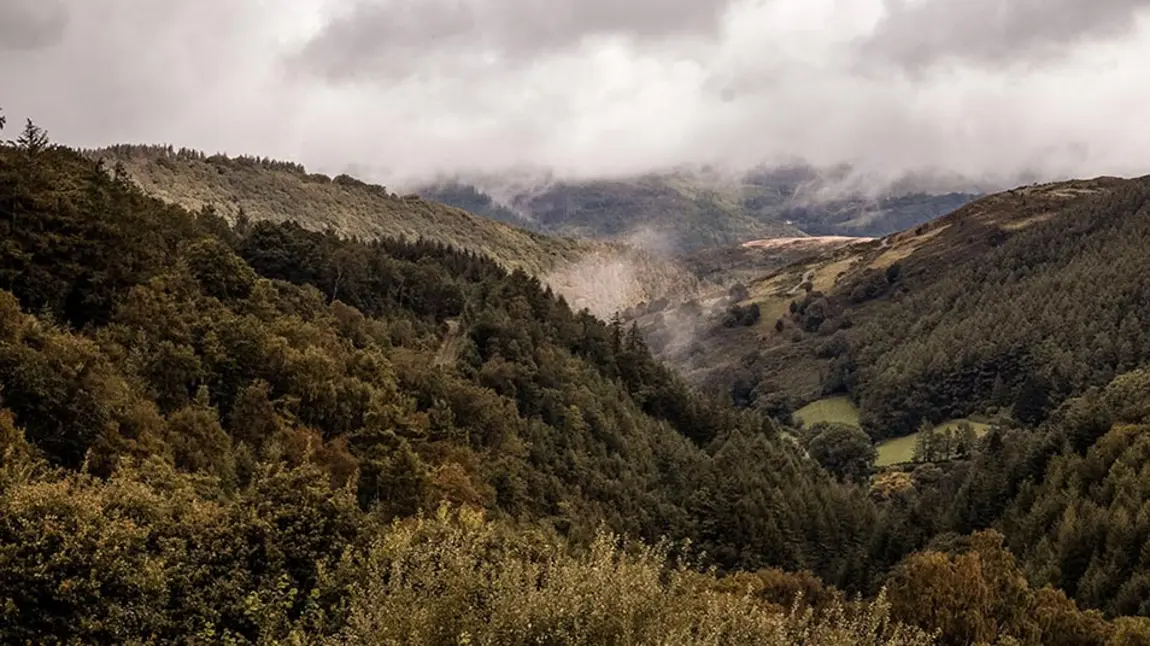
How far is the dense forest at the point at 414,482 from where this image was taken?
18906 mm

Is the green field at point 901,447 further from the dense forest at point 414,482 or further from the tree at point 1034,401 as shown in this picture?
the dense forest at point 414,482

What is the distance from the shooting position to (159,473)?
28.1 m

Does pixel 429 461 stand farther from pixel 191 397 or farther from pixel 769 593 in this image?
pixel 769 593

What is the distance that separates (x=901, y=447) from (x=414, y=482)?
5728 inches

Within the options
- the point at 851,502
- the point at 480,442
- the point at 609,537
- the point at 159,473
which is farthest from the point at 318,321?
the point at 851,502

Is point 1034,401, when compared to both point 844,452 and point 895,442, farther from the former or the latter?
point 844,452

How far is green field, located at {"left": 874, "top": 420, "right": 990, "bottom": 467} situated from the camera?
154m

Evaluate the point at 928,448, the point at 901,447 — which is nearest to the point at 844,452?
the point at 928,448

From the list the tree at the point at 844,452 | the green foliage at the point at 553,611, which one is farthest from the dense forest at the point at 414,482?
the tree at the point at 844,452

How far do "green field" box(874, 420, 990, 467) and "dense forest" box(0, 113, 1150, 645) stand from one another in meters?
54.4

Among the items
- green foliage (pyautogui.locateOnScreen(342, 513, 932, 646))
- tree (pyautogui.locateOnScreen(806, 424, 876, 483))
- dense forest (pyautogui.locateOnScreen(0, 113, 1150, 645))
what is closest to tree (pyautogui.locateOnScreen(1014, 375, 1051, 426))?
tree (pyautogui.locateOnScreen(806, 424, 876, 483))

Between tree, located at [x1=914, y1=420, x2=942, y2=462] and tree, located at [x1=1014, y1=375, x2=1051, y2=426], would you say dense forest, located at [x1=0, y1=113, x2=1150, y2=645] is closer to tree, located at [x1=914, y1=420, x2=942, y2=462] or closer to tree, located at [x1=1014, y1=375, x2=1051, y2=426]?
tree, located at [x1=914, y1=420, x2=942, y2=462]

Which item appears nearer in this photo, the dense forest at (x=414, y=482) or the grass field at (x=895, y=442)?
the dense forest at (x=414, y=482)

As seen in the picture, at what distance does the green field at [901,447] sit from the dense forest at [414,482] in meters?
54.4
